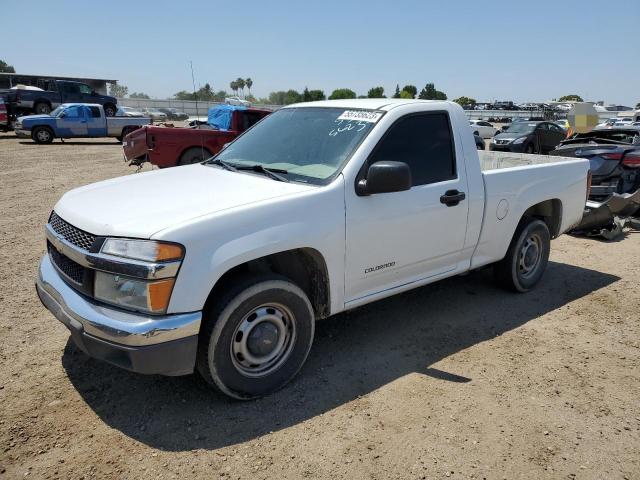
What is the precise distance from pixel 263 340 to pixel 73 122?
74.0 feet

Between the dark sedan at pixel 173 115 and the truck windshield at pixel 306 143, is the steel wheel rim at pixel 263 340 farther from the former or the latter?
the dark sedan at pixel 173 115

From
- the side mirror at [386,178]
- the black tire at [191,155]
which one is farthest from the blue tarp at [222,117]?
the side mirror at [386,178]

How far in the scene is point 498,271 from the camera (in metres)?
5.00

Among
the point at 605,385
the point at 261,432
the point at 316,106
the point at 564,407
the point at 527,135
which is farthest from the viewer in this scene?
the point at 527,135

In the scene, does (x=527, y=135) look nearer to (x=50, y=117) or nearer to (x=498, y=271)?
(x=498, y=271)

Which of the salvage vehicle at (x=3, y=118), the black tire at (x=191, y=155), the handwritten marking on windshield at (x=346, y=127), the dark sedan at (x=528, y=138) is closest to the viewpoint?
the handwritten marking on windshield at (x=346, y=127)

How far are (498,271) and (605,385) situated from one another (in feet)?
5.68

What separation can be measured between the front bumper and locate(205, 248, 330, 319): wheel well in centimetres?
64

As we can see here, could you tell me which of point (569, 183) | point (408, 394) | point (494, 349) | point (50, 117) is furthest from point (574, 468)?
point (50, 117)

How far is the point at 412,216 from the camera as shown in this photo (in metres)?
3.63

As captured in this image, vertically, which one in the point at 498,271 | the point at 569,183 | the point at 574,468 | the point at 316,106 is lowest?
the point at 574,468

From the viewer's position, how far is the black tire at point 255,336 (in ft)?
9.39

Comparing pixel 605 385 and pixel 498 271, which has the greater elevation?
pixel 498 271

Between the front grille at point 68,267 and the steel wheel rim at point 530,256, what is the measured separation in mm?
4033
